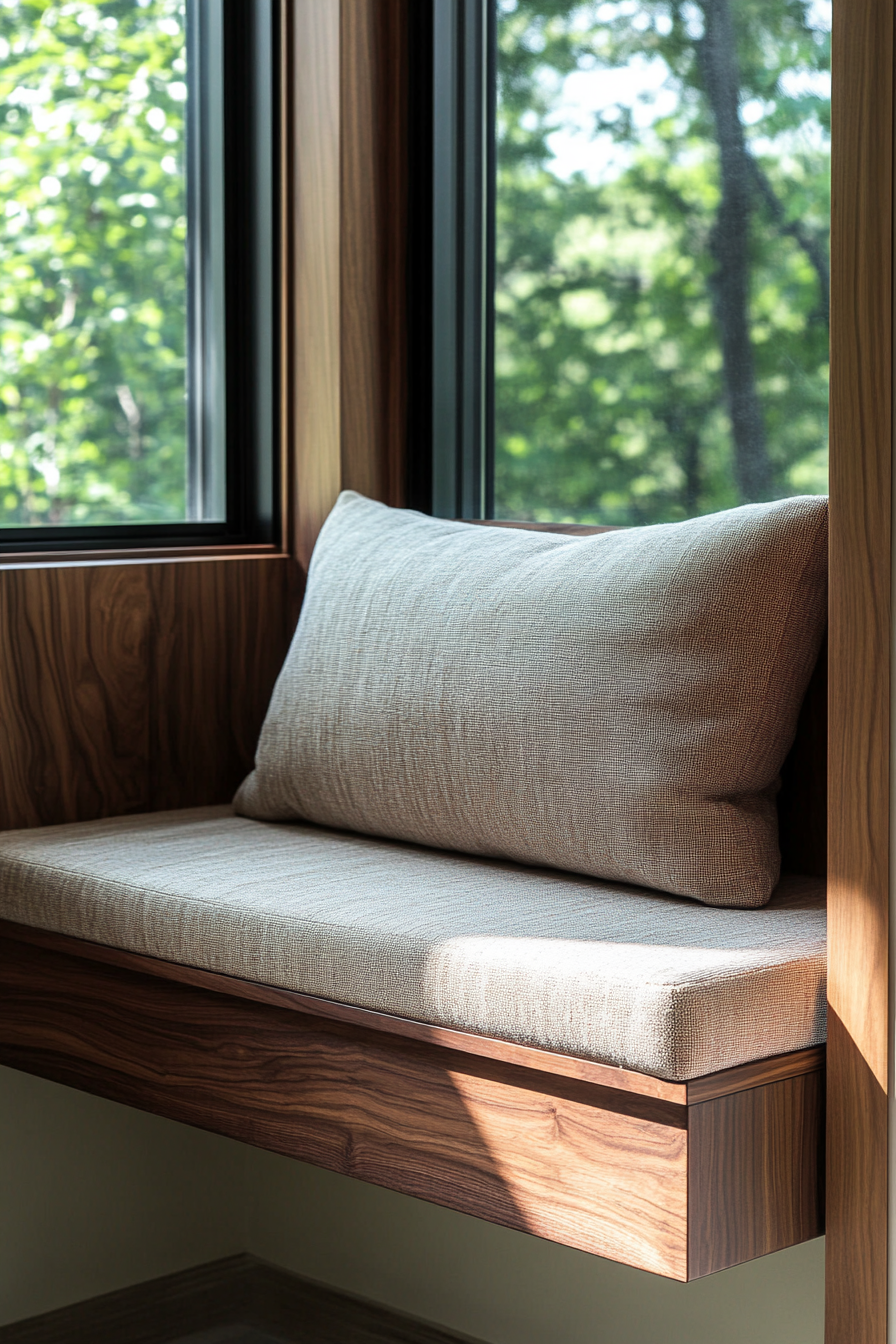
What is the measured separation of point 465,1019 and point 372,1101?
158 mm

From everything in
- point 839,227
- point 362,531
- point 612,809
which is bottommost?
point 612,809

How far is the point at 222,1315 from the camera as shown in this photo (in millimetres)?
2154

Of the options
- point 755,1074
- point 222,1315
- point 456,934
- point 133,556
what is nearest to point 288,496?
point 133,556

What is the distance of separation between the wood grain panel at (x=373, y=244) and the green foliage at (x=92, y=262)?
0.83ft

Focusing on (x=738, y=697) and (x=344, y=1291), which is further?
(x=344, y=1291)

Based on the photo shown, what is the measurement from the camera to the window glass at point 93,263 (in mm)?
2123

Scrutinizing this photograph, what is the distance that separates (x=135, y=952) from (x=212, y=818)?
0.41 m

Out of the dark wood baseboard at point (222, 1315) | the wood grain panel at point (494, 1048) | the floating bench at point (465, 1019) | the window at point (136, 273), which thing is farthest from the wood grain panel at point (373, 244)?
the dark wood baseboard at point (222, 1315)

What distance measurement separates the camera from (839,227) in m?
1.35

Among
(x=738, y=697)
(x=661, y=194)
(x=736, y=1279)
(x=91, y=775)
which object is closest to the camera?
(x=738, y=697)

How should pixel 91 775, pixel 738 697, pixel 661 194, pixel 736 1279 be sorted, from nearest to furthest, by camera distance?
pixel 738 697 → pixel 736 1279 → pixel 661 194 → pixel 91 775

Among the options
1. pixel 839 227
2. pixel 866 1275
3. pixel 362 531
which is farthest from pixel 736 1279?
pixel 839 227

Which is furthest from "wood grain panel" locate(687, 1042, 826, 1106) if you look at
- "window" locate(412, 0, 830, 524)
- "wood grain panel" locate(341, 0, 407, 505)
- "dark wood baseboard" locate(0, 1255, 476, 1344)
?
"wood grain panel" locate(341, 0, 407, 505)

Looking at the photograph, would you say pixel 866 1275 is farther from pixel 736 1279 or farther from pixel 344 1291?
pixel 344 1291
